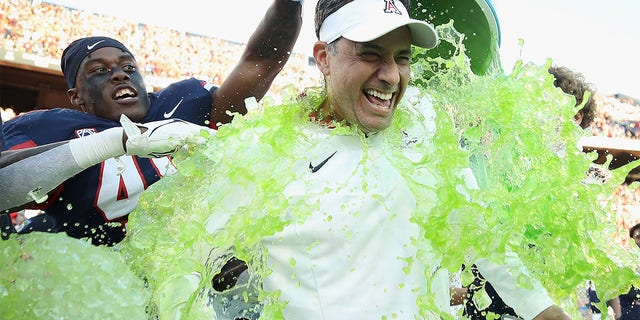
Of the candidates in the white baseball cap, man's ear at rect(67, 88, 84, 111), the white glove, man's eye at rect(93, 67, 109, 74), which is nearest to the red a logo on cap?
the white baseball cap

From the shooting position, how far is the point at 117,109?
2.58 m

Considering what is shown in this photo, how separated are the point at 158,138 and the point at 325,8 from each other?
2.01 ft

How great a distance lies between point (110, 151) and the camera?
5.94 ft

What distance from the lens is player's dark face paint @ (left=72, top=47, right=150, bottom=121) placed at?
257cm

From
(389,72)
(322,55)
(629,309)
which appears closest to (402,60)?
(389,72)

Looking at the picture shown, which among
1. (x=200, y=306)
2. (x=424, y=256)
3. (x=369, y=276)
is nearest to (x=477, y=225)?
(x=424, y=256)

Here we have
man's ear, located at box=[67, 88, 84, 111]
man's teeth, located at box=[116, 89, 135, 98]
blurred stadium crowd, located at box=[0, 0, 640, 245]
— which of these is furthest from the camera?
blurred stadium crowd, located at box=[0, 0, 640, 245]

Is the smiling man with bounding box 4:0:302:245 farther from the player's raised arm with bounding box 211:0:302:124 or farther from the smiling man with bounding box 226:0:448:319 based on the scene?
the smiling man with bounding box 226:0:448:319

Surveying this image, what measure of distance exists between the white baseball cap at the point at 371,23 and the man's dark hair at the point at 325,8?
0.7 inches

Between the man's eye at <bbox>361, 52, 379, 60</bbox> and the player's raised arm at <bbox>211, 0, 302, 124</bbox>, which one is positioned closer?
the man's eye at <bbox>361, 52, 379, 60</bbox>

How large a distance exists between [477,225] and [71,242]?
100cm

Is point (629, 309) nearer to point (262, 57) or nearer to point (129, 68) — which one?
point (262, 57)

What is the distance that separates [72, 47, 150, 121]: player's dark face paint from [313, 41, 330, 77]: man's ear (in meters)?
1.03

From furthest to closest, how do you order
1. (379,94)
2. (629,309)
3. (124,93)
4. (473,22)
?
1. (629,309)
2. (124,93)
3. (473,22)
4. (379,94)
